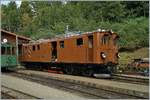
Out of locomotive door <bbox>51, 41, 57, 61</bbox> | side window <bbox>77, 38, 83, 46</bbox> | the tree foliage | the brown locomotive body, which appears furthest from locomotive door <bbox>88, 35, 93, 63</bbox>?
the tree foliage

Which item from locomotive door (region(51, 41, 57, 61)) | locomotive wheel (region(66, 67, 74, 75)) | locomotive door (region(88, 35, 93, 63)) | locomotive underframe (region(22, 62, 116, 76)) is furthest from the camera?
locomotive door (region(51, 41, 57, 61))

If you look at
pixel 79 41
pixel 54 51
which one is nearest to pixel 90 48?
pixel 79 41

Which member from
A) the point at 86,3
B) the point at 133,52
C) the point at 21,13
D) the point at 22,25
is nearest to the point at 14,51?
the point at 133,52

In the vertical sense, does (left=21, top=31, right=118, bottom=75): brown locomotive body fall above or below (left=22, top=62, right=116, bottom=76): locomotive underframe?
above

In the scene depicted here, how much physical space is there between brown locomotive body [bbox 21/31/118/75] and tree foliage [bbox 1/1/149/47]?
17.3 m

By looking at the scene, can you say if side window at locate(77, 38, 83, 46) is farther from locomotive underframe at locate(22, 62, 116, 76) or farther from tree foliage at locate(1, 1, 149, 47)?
tree foliage at locate(1, 1, 149, 47)

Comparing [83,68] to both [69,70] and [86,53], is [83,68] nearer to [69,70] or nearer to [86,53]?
[86,53]

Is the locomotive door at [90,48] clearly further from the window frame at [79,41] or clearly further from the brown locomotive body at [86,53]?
the window frame at [79,41]

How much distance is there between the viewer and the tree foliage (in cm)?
4412

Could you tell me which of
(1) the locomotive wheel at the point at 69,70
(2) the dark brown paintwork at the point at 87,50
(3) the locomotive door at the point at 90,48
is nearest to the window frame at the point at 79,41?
(2) the dark brown paintwork at the point at 87,50

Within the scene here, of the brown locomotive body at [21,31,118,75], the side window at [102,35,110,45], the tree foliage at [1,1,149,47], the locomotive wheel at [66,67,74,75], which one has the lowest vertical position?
the locomotive wheel at [66,67,74,75]

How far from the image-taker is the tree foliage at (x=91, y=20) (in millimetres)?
44125

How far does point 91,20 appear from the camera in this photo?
59562 millimetres

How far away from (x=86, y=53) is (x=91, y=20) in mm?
36642
